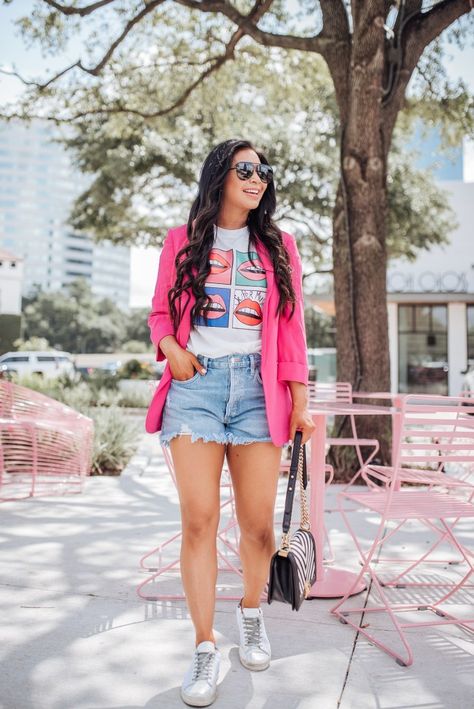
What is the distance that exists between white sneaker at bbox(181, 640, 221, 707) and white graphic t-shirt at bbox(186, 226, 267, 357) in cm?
110

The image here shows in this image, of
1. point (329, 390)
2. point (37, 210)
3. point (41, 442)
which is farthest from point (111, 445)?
point (37, 210)

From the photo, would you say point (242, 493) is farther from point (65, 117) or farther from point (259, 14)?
point (65, 117)

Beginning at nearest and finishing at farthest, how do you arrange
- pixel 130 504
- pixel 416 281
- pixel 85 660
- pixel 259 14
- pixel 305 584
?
1. pixel 305 584
2. pixel 85 660
3. pixel 130 504
4. pixel 259 14
5. pixel 416 281

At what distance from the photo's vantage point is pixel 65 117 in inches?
447

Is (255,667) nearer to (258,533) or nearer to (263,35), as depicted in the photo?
(258,533)

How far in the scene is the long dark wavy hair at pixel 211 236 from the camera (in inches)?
96.5

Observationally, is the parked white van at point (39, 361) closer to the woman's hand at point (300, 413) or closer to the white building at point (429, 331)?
the white building at point (429, 331)

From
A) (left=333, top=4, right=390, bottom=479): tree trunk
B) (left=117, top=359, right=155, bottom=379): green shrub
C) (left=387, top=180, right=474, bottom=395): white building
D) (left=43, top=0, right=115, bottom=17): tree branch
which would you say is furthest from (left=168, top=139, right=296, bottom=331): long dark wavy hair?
(left=387, top=180, right=474, bottom=395): white building

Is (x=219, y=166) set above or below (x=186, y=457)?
above

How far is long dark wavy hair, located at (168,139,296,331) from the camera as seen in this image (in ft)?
8.04

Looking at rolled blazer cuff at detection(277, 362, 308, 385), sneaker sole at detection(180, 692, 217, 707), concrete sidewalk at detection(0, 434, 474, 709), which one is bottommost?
concrete sidewalk at detection(0, 434, 474, 709)

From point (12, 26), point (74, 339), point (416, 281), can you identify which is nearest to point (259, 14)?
point (12, 26)

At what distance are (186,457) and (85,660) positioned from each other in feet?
3.14

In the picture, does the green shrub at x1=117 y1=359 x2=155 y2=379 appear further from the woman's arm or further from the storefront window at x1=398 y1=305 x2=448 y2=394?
the woman's arm
